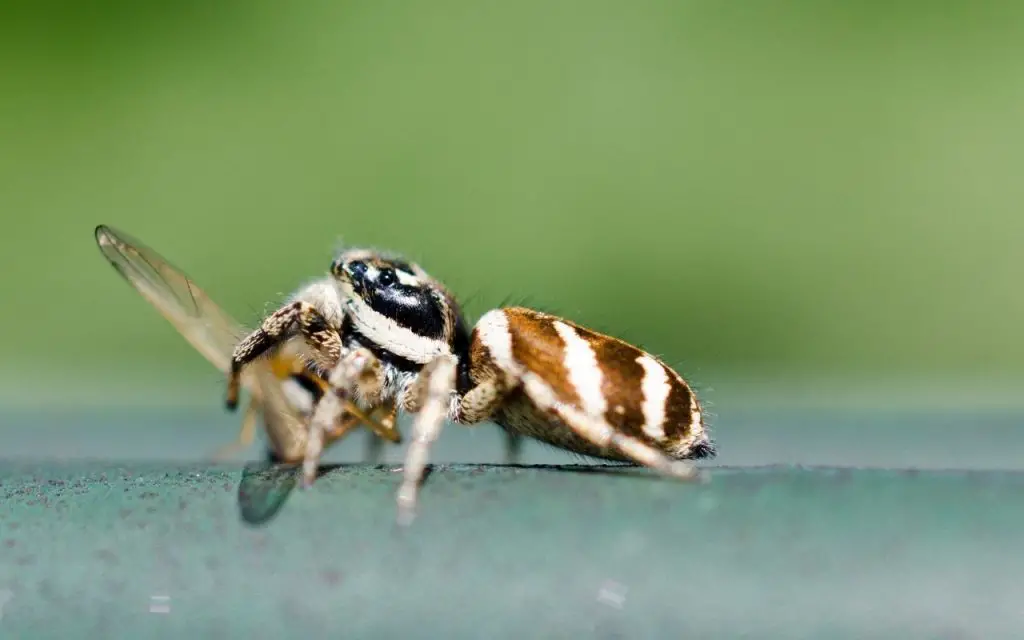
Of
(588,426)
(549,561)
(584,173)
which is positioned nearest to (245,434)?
(588,426)

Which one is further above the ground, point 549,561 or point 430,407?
point 430,407

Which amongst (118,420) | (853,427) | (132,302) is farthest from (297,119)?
(853,427)

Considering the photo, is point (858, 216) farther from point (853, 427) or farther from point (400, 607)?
point (400, 607)

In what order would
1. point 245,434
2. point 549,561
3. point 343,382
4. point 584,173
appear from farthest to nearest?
point 584,173 < point 245,434 < point 343,382 < point 549,561

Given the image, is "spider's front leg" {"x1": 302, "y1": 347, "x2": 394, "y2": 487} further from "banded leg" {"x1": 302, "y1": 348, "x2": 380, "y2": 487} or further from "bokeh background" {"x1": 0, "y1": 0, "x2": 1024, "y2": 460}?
"bokeh background" {"x1": 0, "y1": 0, "x2": 1024, "y2": 460}

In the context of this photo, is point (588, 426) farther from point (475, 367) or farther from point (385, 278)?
point (385, 278)

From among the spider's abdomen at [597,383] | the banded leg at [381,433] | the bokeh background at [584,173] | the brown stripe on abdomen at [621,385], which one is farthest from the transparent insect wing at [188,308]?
the bokeh background at [584,173]

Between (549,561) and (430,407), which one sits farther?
(430,407)
